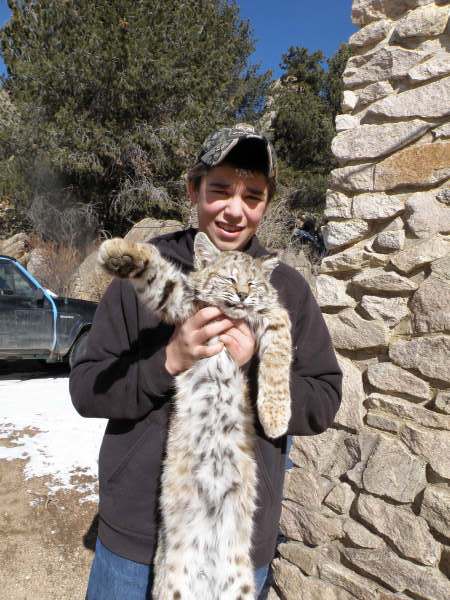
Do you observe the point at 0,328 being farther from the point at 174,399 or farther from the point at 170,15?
the point at 170,15

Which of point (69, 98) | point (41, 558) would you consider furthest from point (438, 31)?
point (69, 98)

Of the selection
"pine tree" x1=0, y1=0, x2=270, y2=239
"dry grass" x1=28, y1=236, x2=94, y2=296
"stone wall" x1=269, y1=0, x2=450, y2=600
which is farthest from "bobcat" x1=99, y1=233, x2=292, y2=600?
"pine tree" x1=0, y1=0, x2=270, y2=239

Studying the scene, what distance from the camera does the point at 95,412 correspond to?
72.6 inches

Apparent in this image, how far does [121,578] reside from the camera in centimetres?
195

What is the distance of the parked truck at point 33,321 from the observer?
27.2 ft

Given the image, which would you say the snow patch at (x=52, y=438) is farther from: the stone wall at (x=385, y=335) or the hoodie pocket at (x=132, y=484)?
the hoodie pocket at (x=132, y=484)

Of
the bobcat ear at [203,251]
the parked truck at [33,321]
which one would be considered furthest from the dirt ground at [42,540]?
the parked truck at [33,321]

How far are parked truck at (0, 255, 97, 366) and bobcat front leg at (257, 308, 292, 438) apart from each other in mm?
6699

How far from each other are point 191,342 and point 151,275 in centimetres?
38

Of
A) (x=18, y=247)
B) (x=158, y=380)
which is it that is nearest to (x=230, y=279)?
(x=158, y=380)

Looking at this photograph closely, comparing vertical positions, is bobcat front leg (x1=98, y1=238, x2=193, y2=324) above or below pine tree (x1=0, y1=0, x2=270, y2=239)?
below

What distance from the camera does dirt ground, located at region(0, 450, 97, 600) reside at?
380 cm

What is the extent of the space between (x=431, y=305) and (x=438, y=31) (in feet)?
6.02

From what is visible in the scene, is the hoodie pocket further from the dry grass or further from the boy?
the dry grass
